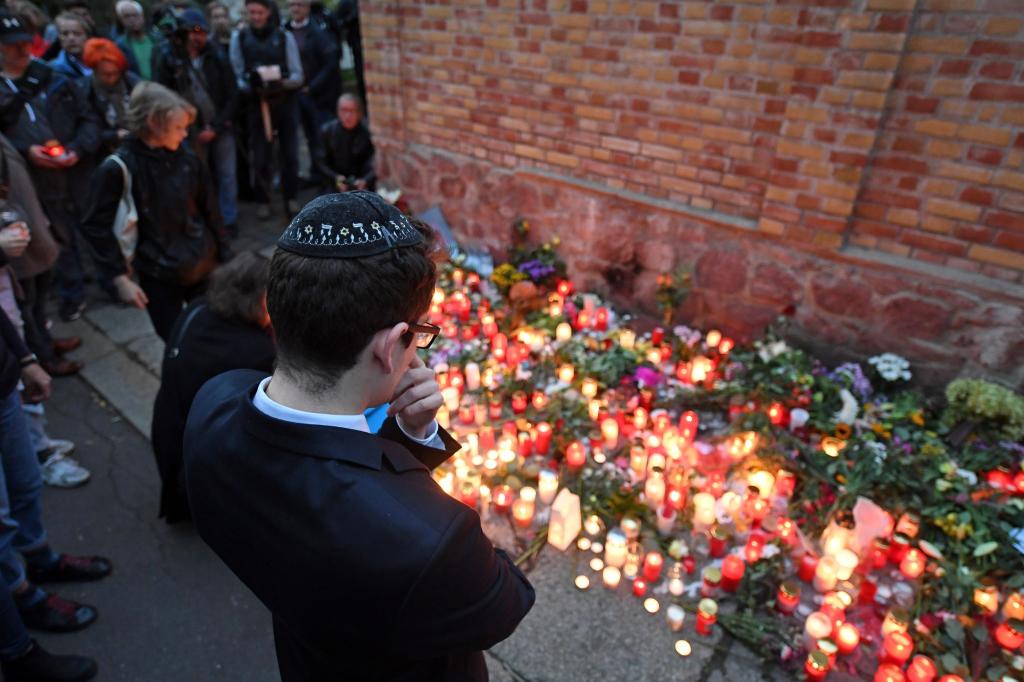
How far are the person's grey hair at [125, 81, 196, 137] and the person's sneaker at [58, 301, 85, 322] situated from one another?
8.89 feet

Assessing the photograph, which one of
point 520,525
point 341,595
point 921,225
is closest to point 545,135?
point 921,225

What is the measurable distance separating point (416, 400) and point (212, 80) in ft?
20.2

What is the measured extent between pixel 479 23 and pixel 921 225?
3.56 meters

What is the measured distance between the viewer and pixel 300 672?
4.75ft

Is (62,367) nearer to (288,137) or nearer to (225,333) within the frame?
(225,333)

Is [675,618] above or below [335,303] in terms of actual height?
below

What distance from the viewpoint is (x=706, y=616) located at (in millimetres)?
2621

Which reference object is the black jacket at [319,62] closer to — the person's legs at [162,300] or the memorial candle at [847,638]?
the person's legs at [162,300]

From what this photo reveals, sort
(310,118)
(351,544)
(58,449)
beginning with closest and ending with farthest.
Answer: (351,544), (58,449), (310,118)

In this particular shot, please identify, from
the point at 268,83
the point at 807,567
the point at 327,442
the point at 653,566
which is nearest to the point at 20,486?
the point at 327,442

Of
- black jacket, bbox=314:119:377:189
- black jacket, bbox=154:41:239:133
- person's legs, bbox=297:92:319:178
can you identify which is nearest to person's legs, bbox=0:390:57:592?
black jacket, bbox=314:119:377:189

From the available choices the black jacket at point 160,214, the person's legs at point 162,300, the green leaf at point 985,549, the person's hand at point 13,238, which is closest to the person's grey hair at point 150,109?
the black jacket at point 160,214

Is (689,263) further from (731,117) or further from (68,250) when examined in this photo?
(68,250)

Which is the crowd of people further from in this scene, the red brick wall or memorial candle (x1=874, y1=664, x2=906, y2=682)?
memorial candle (x1=874, y1=664, x2=906, y2=682)
